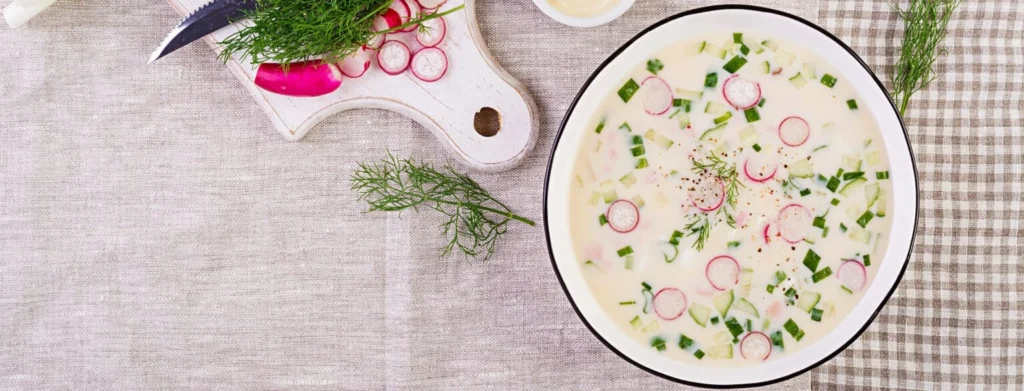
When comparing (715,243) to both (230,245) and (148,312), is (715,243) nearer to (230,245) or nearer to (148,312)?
(230,245)

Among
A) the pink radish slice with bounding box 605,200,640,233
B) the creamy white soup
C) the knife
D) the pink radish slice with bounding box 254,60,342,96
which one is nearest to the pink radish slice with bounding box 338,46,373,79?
the pink radish slice with bounding box 254,60,342,96

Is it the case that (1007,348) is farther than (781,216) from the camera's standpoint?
Yes

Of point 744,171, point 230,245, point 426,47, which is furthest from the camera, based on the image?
point 230,245

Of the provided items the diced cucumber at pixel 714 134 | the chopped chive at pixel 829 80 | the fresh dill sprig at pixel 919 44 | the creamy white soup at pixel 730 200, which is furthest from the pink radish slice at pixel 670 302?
the fresh dill sprig at pixel 919 44

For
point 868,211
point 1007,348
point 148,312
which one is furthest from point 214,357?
point 1007,348

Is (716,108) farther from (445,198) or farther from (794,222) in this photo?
(445,198)

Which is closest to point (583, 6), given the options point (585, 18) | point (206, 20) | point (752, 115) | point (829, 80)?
point (585, 18)
